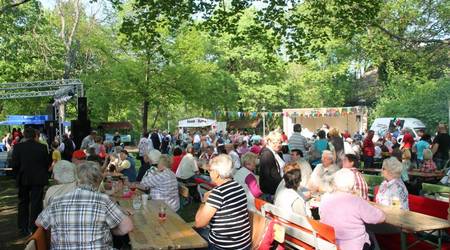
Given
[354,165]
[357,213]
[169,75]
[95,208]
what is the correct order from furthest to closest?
1. [169,75]
2. [354,165]
3. [357,213]
4. [95,208]

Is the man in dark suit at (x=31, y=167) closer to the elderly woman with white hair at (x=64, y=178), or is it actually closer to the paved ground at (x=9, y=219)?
the paved ground at (x=9, y=219)

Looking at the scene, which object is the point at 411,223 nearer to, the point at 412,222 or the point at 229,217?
the point at 412,222

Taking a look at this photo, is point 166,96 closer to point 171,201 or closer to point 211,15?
point 211,15

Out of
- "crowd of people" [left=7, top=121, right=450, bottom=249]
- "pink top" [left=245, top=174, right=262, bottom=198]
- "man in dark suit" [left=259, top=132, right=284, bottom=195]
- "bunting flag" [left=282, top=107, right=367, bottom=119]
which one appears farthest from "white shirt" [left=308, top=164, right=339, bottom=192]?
"bunting flag" [left=282, top=107, right=367, bottom=119]

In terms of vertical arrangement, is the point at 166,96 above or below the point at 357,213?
above

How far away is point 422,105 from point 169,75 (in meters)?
14.7

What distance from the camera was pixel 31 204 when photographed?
7.75 m

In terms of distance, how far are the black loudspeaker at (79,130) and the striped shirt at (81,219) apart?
1280 centimetres

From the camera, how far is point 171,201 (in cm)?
682

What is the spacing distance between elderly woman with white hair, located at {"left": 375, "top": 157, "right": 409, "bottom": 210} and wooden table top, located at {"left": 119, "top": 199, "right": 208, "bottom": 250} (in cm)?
238

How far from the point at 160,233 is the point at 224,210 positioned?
2.66 feet

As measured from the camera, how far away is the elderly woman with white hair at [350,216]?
4293 millimetres

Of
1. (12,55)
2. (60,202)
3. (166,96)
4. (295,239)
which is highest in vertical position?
(12,55)

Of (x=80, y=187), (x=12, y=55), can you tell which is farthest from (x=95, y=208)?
(x=12, y=55)
